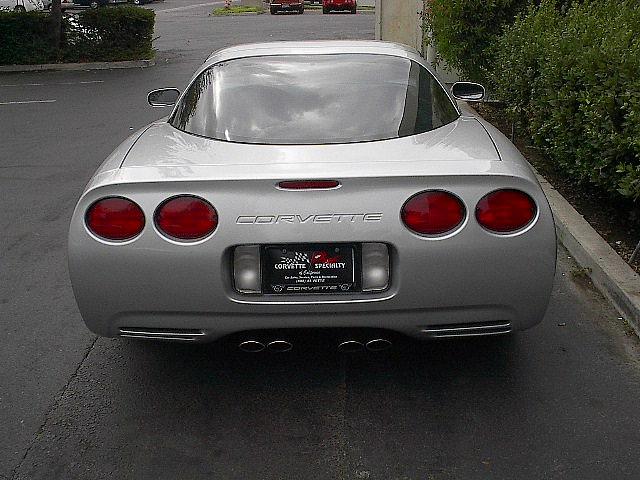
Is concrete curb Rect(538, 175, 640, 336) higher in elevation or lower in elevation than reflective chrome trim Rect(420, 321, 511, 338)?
lower

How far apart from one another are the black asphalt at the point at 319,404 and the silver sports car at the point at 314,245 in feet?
1.24

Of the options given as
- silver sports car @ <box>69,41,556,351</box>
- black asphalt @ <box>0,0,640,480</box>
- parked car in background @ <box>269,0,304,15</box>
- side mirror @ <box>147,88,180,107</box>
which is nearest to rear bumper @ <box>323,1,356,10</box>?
parked car in background @ <box>269,0,304,15</box>

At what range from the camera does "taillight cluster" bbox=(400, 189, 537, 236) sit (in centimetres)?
325

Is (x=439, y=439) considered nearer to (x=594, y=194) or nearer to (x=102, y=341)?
(x=102, y=341)

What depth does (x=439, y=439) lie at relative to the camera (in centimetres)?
334

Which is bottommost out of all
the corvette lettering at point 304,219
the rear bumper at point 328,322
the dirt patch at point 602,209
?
the dirt patch at point 602,209

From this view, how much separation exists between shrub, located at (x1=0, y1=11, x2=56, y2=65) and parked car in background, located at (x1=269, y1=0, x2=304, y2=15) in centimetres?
2477

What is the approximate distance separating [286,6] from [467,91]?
128ft

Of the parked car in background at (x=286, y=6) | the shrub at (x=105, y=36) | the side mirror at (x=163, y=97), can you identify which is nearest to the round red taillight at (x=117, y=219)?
the side mirror at (x=163, y=97)

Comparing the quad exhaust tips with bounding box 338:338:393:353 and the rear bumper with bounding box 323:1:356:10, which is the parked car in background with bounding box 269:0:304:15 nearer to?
the rear bumper with bounding box 323:1:356:10

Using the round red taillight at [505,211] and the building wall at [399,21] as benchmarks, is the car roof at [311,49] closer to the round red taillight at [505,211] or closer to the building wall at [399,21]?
the round red taillight at [505,211]

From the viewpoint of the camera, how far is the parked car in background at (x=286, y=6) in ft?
140

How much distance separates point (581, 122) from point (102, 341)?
12.3ft

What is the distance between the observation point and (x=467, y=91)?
5656mm
